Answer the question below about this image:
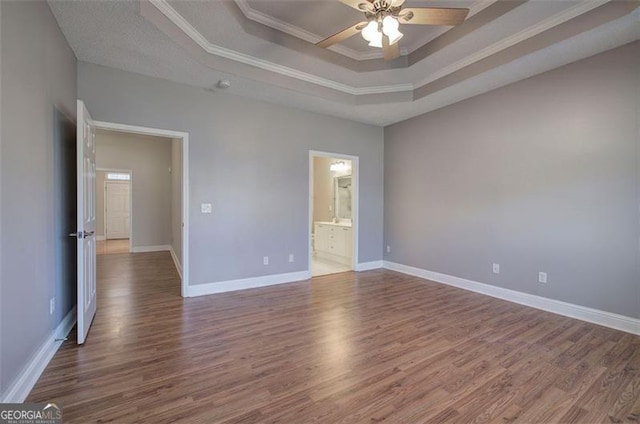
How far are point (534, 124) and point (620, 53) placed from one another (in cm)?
90

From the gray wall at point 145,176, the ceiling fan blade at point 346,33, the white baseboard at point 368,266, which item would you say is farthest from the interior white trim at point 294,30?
the gray wall at point 145,176

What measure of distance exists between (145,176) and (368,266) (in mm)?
6407

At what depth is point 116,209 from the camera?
9664 millimetres

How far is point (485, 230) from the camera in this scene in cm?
407

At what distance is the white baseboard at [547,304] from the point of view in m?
2.88

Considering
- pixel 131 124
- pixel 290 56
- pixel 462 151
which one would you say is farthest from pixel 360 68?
pixel 131 124

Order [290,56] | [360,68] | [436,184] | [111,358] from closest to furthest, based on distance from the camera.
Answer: [111,358] < [290,56] < [360,68] < [436,184]

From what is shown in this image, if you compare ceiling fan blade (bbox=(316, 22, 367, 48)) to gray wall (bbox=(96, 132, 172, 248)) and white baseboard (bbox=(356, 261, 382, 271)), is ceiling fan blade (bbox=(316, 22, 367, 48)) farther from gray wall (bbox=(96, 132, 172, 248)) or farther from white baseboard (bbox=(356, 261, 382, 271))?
gray wall (bbox=(96, 132, 172, 248))

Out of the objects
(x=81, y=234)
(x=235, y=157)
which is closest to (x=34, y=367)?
(x=81, y=234)

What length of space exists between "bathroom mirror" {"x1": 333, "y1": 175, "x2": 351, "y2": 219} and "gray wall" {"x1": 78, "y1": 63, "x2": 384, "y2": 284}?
1.97m

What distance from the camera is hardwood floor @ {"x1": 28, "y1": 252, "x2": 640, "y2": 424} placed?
1.74m

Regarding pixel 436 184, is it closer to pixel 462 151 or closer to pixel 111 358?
pixel 462 151

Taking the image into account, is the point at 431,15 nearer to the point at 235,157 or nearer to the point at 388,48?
the point at 388,48

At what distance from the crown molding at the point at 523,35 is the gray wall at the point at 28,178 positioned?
399 cm
